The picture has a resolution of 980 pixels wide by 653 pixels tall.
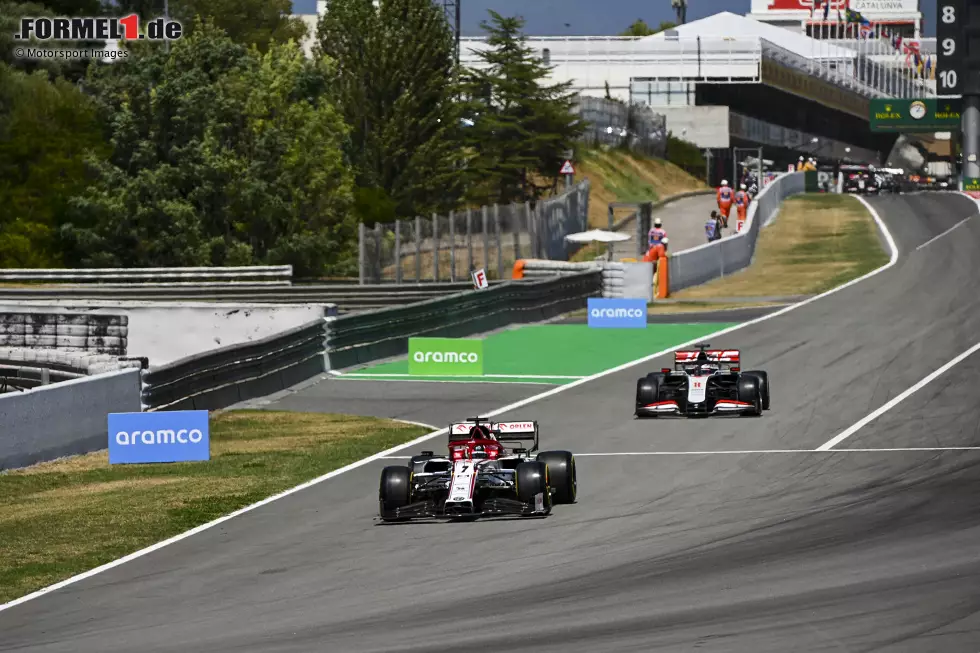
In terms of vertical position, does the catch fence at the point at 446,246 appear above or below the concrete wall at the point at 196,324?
above

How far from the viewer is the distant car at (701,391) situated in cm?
2292

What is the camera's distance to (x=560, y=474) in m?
16.3

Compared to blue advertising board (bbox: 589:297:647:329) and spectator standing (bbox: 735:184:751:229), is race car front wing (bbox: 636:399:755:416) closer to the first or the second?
blue advertising board (bbox: 589:297:647:329)

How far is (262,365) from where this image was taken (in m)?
28.6

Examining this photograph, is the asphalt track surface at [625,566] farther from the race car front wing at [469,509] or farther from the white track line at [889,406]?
the white track line at [889,406]

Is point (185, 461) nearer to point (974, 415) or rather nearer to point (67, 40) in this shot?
point (974, 415)

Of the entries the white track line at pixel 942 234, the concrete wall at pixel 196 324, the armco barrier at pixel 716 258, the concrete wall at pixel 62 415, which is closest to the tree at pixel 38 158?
the armco barrier at pixel 716 258

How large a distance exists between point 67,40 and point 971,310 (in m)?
54.7

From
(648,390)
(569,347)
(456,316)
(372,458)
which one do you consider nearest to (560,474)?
(372,458)

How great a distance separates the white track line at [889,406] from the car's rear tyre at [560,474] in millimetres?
4658

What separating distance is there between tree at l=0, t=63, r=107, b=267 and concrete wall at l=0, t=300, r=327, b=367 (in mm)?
29171

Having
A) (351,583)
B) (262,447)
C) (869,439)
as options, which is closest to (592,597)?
(351,583)

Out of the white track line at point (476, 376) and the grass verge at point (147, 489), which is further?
the white track line at point (476, 376)

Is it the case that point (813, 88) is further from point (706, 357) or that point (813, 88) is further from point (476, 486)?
point (476, 486)
